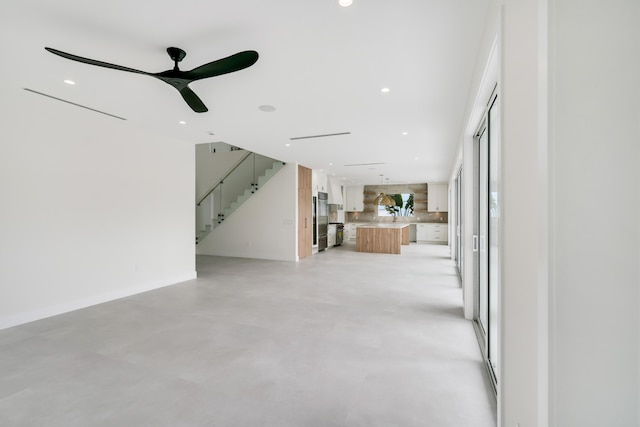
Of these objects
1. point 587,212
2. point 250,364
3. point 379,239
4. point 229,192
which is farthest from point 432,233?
point 587,212

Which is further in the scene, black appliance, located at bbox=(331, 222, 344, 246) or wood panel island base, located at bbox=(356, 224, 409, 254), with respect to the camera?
black appliance, located at bbox=(331, 222, 344, 246)

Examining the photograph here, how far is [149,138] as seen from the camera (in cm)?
539

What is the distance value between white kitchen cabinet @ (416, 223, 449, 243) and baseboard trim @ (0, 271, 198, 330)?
11023mm

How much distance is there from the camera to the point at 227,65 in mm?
2355

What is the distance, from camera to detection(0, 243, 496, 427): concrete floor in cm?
205

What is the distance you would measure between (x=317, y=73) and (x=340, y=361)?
286cm

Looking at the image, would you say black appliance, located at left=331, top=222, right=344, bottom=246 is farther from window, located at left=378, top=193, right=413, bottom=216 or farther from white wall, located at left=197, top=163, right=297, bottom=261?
white wall, located at left=197, top=163, right=297, bottom=261

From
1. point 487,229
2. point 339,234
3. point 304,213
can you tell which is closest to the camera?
point 487,229

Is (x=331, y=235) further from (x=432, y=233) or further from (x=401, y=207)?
(x=432, y=233)

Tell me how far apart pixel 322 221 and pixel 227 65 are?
866 centimetres

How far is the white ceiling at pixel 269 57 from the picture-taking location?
216cm

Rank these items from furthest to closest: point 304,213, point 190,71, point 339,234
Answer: point 339,234 → point 304,213 → point 190,71

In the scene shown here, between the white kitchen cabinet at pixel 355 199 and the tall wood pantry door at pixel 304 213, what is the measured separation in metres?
5.85

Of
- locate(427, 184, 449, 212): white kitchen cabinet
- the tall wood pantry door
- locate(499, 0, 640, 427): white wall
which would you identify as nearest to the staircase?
the tall wood pantry door
